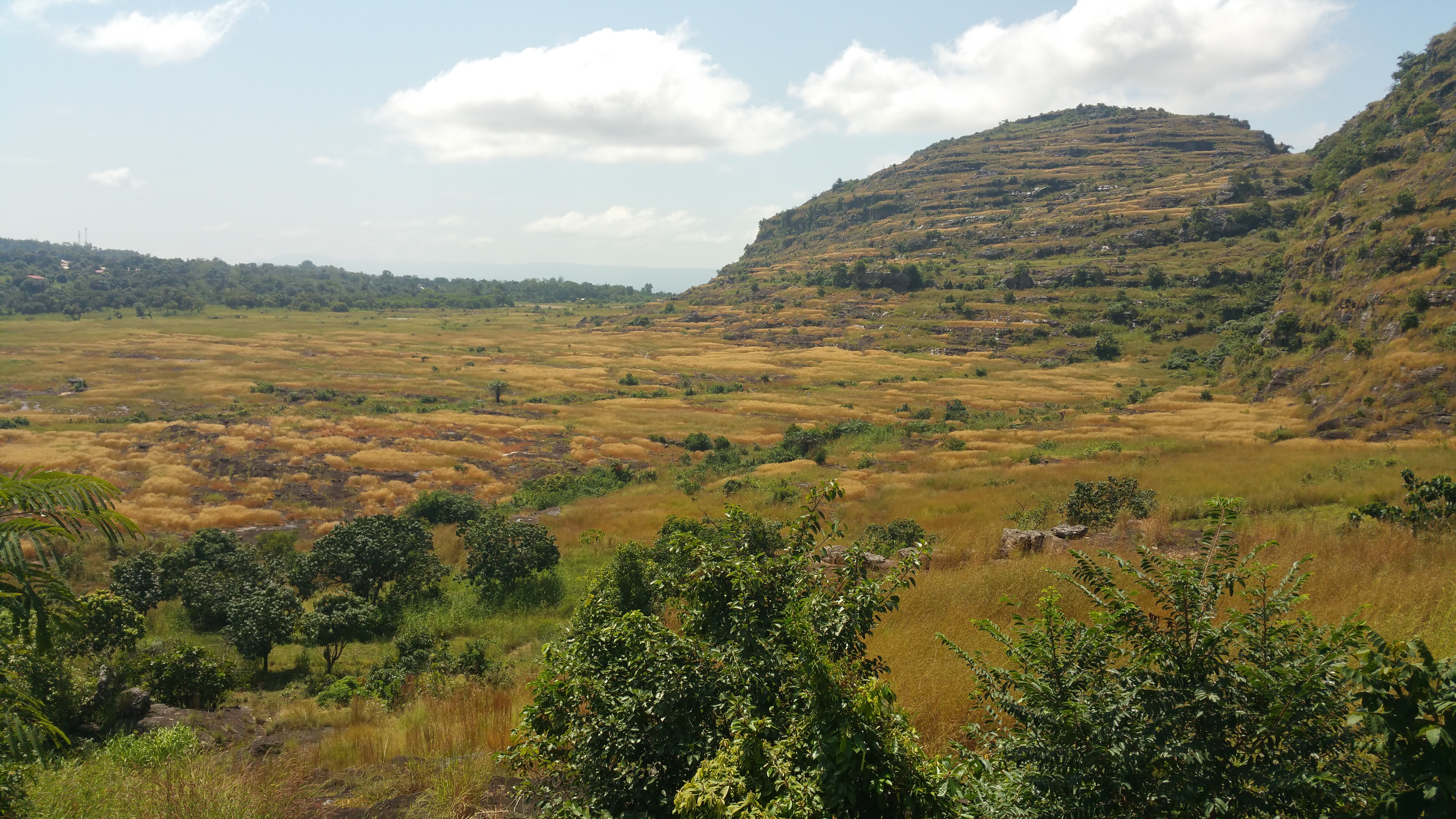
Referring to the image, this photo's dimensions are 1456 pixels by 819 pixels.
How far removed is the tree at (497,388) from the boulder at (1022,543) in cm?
6060

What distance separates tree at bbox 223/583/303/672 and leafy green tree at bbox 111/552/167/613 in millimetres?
4210

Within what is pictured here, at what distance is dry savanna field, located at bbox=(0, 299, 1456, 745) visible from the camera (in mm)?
15008

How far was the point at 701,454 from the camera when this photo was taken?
170 ft

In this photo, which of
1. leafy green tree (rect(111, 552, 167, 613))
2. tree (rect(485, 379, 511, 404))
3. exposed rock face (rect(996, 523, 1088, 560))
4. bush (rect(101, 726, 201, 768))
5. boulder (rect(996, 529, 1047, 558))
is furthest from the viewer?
tree (rect(485, 379, 511, 404))

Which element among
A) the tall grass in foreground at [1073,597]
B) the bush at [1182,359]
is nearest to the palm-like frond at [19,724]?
the tall grass in foreground at [1073,597]

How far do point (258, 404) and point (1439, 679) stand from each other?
78.5 meters

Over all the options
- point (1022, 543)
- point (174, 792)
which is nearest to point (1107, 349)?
point (1022, 543)

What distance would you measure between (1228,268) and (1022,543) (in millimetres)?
117688

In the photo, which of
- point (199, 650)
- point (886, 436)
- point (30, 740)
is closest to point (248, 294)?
point (886, 436)

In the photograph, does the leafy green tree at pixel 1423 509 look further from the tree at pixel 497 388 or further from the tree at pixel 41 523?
the tree at pixel 497 388

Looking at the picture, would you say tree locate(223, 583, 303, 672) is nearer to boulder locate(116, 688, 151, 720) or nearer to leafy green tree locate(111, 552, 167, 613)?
leafy green tree locate(111, 552, 167, 613)

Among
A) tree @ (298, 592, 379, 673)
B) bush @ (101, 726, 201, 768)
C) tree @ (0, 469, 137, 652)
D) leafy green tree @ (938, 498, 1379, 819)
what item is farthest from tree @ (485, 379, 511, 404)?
leafy green tree @ (938, 498, 1379, 819)

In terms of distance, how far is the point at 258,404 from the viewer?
66125 mm

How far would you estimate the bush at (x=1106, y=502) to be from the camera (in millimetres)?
21391
